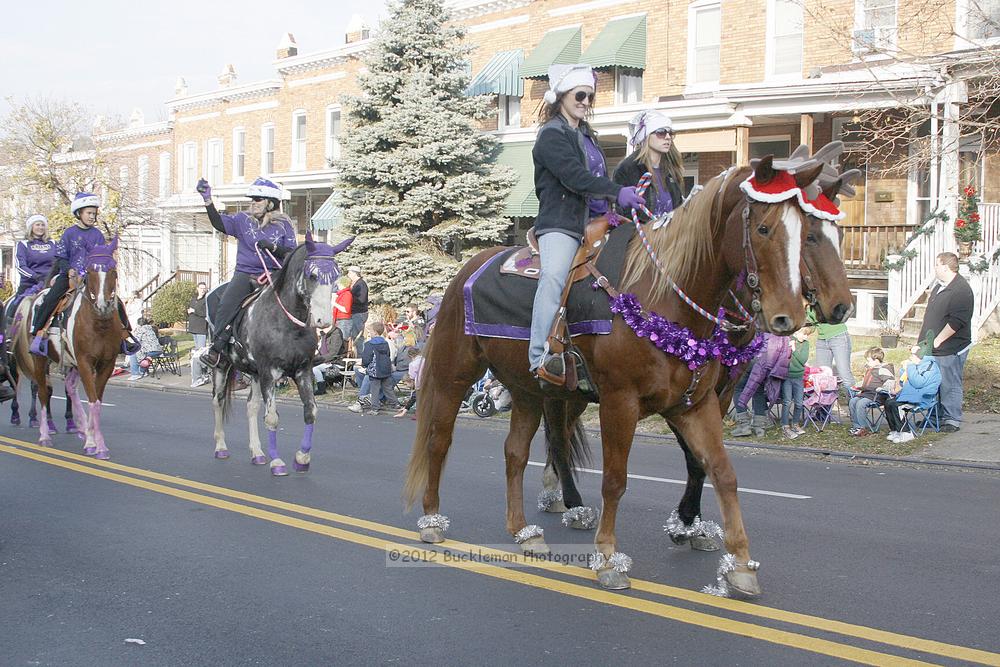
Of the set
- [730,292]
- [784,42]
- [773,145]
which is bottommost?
[730,292]

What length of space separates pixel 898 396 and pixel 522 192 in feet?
48.7

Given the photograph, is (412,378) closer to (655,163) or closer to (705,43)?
Result: (655,163)

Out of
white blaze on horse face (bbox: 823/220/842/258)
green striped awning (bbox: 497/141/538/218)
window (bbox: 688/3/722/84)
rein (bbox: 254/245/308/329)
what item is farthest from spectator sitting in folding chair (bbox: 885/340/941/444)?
window (bbox: 688/3/722/84)

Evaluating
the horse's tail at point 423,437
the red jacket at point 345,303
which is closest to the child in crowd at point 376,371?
the red jacket at point 345,303

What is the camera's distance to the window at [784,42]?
23.0m

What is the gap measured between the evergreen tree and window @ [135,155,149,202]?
19.2 metres

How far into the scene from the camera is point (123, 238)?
138ft

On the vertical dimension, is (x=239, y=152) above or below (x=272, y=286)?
above

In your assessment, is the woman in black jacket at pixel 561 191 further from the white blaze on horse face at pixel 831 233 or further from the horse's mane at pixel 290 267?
the horse's mane at pixel 290 267

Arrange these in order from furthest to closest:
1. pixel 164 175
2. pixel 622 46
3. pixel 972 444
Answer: pixel 164 175, pixel 622 46, pixel 972 444

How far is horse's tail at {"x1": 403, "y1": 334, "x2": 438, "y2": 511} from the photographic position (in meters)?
7.03

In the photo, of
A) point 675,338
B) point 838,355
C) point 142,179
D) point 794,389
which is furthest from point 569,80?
point 142,179

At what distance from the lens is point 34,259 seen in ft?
42.3

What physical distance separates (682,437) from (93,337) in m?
7.83
